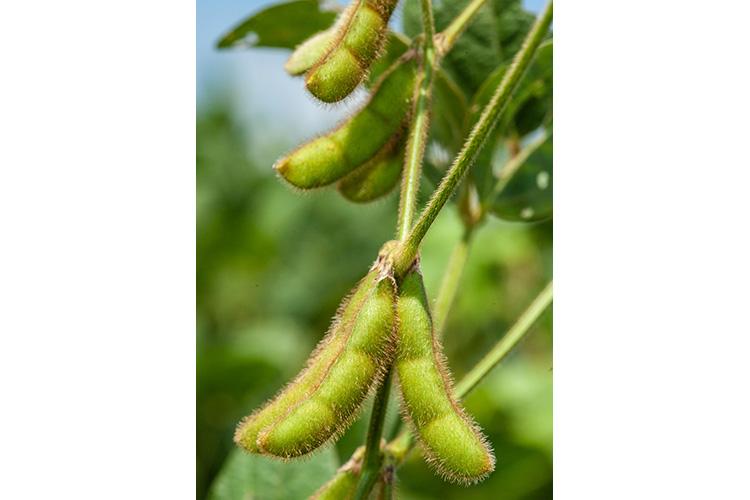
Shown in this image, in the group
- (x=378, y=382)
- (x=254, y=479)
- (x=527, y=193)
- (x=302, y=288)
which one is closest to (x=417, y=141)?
(x=378, y=382)

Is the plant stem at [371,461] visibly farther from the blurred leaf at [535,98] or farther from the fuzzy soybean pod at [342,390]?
the blurred leaf at [535,98]

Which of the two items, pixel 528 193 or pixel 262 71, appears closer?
pixel 528 193

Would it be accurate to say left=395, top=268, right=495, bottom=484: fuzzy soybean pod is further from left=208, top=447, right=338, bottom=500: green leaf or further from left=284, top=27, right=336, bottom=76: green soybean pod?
left=208, top=447, right=338, bottom=500: green leaf

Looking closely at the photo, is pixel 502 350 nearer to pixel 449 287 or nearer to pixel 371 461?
pixel 449 287
